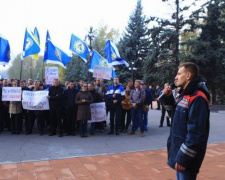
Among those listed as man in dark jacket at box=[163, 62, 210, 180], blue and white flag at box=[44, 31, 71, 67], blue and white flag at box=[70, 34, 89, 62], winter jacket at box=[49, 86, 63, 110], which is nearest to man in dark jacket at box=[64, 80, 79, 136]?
winter jacket at box=[49, 86, 63, 110]

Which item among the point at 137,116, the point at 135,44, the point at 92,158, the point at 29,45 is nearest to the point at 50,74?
the point at 29,45

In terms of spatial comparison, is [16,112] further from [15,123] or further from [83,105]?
[83,105]

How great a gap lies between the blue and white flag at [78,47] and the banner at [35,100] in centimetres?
354

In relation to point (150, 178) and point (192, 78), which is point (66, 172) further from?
point (192, 78)

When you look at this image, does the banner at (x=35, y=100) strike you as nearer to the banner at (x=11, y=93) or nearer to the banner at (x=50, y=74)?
the banner at (x=11, y=93)

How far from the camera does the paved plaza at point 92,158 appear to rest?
14.2ft

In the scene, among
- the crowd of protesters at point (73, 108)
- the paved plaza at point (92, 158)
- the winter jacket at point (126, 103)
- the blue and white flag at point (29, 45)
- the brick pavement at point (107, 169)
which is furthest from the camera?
the blue and white flag at point (29, 45)

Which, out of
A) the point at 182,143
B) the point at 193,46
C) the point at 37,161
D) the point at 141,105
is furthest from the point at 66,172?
the point at 193,46

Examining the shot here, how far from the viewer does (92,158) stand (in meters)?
5.27

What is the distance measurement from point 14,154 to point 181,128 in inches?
184

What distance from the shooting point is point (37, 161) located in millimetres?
5047

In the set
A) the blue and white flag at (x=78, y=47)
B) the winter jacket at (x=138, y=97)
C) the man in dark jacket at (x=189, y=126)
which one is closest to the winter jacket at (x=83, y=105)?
the winter jacket at (x=138, y=97)

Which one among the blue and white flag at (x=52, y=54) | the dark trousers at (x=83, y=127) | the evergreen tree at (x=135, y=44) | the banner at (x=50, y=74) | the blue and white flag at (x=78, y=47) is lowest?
the dark trousers at (x=83, y=127)

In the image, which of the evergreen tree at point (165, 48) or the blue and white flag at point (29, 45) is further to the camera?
the evergreen tree at point (165, 48)
